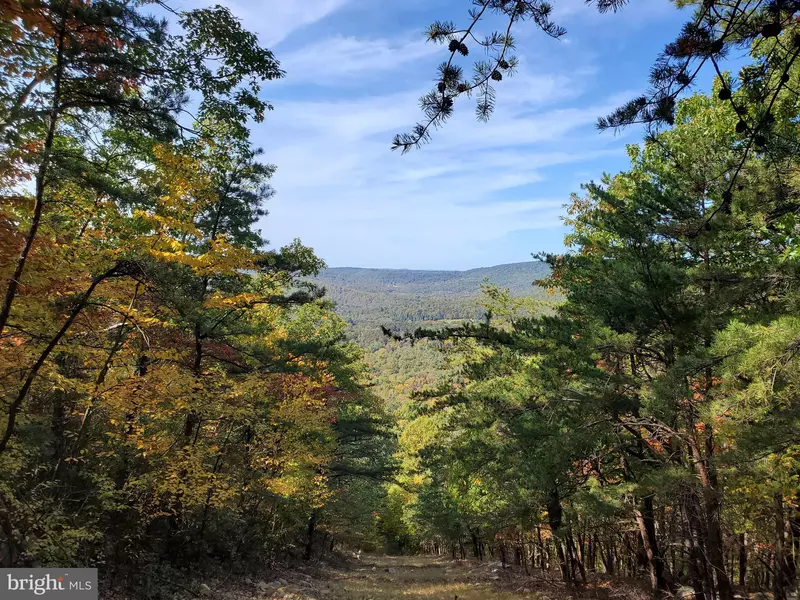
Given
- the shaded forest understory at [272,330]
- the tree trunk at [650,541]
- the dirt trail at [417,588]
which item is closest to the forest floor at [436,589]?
the dirt trail at [417,588]

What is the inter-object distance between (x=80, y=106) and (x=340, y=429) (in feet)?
63.0

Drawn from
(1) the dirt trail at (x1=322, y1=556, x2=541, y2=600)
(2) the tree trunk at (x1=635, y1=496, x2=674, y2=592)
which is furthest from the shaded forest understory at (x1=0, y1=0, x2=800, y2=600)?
(1) the dirt trail at (x1=322, y1=556, x2=541, y2=600)

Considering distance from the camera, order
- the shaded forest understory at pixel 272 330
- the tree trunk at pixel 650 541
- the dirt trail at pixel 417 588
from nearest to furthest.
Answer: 1. the shaded forest understory at pixel 272 330
2. the tree trunk at pixel 650 541
3. the dirt trail at pixel 417 588

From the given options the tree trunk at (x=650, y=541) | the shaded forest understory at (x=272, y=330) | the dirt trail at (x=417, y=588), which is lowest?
the dirt trail at (x=417, y=588)

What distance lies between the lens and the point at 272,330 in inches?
670

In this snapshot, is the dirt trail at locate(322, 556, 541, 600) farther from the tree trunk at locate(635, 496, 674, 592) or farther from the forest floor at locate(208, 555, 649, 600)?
the tree trunk at locate(635, 496, 674, 592)

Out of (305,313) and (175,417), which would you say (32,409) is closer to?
(175,417)

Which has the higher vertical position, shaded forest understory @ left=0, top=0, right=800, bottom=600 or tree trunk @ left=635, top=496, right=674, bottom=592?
shaded forest understory @ left=0, top=0, right=800, bottom=600

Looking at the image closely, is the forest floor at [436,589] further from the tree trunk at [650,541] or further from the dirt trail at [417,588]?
the tree trunk at [650,541]

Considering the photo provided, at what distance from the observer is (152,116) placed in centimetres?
558

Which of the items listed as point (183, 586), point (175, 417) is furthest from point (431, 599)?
point (175, 417)

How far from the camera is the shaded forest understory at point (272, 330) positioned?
502 centimetres

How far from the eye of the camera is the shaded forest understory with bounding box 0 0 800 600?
197 inches

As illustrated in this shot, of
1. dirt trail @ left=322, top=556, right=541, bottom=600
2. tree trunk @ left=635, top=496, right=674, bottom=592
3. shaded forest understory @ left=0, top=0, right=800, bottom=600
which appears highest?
shaded forest understory @ left=0, top=0, right=800, bottom=600
